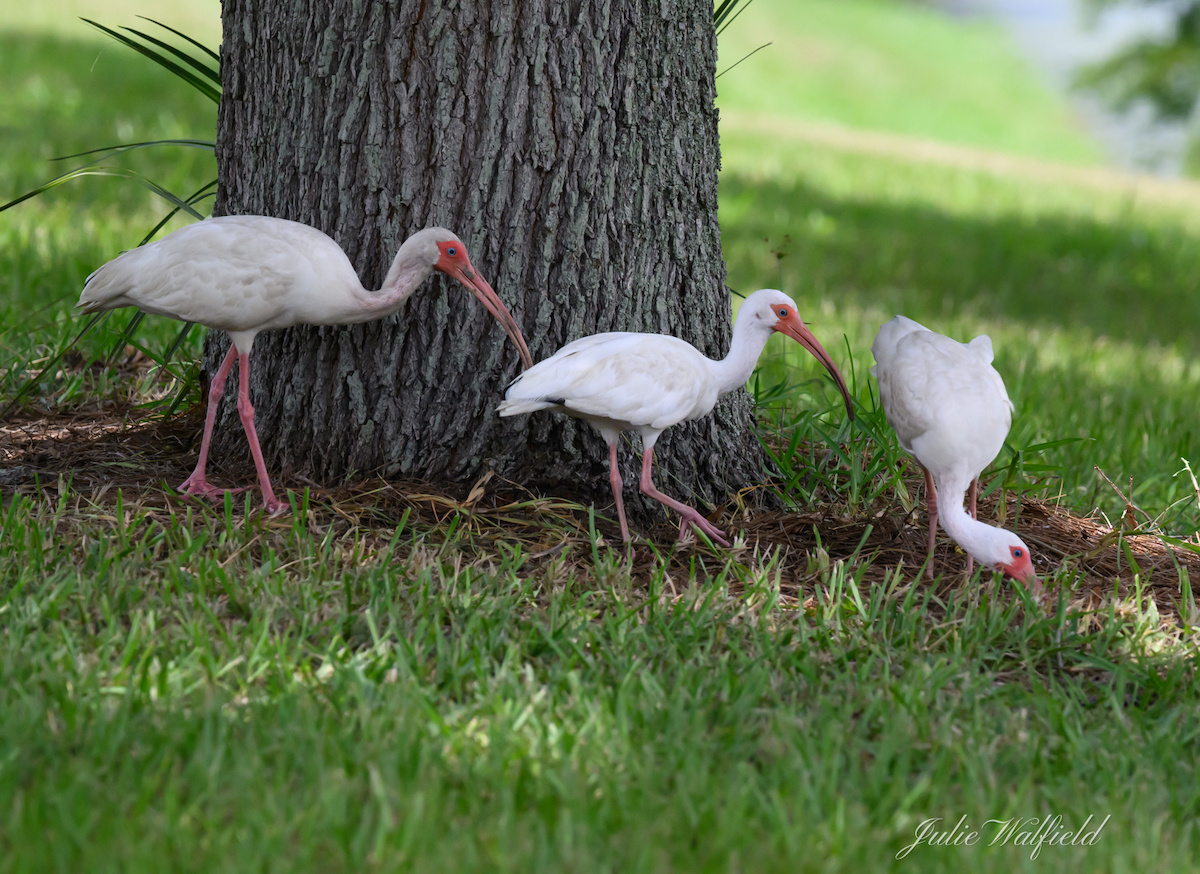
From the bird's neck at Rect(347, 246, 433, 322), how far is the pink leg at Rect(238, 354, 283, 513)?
442 millimetres

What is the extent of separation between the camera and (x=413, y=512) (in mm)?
3547

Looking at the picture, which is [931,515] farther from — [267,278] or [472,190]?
[267,278]

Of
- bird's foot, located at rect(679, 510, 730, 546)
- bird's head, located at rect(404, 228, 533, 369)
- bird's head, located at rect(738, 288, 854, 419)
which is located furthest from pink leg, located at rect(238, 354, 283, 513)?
bird's head, located at rect(738, 288, 854, 419)

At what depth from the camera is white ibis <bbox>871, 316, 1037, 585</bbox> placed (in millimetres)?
3377

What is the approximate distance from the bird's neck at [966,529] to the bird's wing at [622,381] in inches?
31.2

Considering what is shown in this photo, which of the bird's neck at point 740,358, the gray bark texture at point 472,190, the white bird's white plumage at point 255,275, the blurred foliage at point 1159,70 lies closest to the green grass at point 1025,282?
the bird's neck at point 740,358

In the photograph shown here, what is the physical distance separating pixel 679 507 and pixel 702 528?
10 centimetres

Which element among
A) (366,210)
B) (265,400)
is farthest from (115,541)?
(366,210)

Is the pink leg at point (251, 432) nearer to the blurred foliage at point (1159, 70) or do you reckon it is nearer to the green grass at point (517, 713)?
the green grass at point (517, 713)

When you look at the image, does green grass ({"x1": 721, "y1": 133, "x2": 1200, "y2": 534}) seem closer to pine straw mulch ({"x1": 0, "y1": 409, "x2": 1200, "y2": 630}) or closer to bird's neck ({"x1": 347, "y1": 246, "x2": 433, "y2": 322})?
pine straw mulch ({"x1": 0, "y1": 409, "x2": 1200, "y2": 630})

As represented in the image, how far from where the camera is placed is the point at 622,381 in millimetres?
3297

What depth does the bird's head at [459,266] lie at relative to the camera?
3377 mm

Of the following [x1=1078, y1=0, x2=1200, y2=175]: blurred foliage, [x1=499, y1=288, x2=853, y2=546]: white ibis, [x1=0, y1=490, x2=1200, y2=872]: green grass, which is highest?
[x1=1078, y1=0, x2=1200, y2=175]: blurred foliage

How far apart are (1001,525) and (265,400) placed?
99.2 inches
